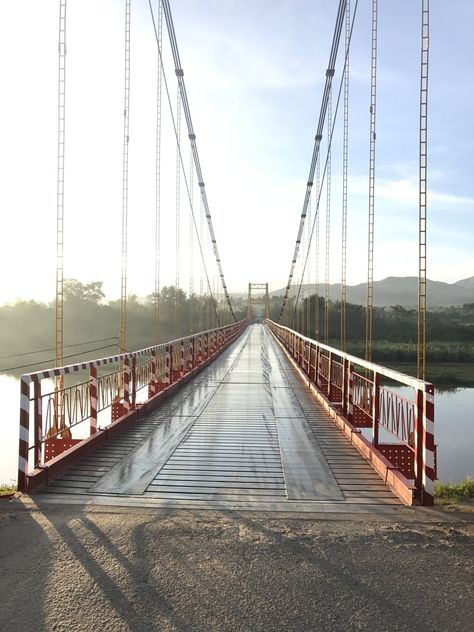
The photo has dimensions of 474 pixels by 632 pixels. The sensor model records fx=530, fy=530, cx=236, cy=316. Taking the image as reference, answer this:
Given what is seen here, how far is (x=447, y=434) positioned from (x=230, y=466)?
48.7 ft

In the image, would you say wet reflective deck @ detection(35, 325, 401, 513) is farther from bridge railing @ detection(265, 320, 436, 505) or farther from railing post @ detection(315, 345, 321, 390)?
railing post @ detection(315, 345, 321, 390)

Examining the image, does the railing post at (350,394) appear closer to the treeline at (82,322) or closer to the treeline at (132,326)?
the treeline at (132,326)

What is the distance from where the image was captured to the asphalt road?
210 centimetres

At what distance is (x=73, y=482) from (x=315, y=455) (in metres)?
2.22

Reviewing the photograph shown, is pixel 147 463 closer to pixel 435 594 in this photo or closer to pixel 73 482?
pixel 73 482

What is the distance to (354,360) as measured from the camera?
19.9 feet

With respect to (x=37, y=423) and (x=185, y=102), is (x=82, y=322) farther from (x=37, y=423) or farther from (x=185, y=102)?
(x=37, y=423)

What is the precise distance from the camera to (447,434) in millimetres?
17438

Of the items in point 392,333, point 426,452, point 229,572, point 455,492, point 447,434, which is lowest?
point 447,434

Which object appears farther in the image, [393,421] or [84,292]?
[84,292]

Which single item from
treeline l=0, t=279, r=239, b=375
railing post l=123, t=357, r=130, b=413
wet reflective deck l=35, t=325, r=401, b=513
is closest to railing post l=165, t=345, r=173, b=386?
wet reflective deck l=35, t=325, r=401, b=513

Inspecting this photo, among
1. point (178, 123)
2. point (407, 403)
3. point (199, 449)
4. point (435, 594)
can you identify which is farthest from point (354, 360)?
point (178, 123)

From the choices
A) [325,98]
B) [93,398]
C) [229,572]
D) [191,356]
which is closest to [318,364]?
[191,356]

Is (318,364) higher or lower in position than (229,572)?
higher
